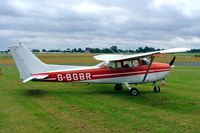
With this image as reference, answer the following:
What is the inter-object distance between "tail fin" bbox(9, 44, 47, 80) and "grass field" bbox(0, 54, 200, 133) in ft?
3.37

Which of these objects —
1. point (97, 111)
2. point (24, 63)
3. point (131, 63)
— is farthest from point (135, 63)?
point (97, 111)

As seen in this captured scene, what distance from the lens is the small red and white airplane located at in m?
16.3

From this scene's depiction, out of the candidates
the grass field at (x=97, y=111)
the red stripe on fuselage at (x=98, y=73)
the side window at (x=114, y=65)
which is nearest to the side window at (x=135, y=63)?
the red stripe on fuselage at (x=98, y=73)

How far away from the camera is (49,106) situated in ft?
41.9

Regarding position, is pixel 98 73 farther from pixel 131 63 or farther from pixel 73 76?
pixel 131 63

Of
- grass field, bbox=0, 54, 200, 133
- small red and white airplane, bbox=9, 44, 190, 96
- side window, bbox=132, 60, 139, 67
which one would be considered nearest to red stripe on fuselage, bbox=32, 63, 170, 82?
small red and white airplane, bbox=9, 44, 190, 96

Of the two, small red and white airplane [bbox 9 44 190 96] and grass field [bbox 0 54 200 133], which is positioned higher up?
small red and white airplane [bbox 9 44 190 96]

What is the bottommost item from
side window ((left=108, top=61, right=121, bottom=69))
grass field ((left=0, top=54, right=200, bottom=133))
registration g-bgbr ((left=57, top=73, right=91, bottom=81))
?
grass field ((left=0, top=54, right=200, bottom=133))

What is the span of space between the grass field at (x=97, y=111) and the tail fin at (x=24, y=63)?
1028 millimetres

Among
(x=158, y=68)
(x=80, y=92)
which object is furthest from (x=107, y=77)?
(x=158, y=68)

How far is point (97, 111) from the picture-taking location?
38.4ft

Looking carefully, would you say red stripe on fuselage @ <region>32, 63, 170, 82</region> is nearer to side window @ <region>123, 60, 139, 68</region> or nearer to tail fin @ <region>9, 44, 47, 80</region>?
side window @ <region>123, 60, 139, 68</region>

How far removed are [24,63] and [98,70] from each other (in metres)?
3.63

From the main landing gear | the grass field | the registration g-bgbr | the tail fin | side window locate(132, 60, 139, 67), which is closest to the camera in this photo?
the grass field
